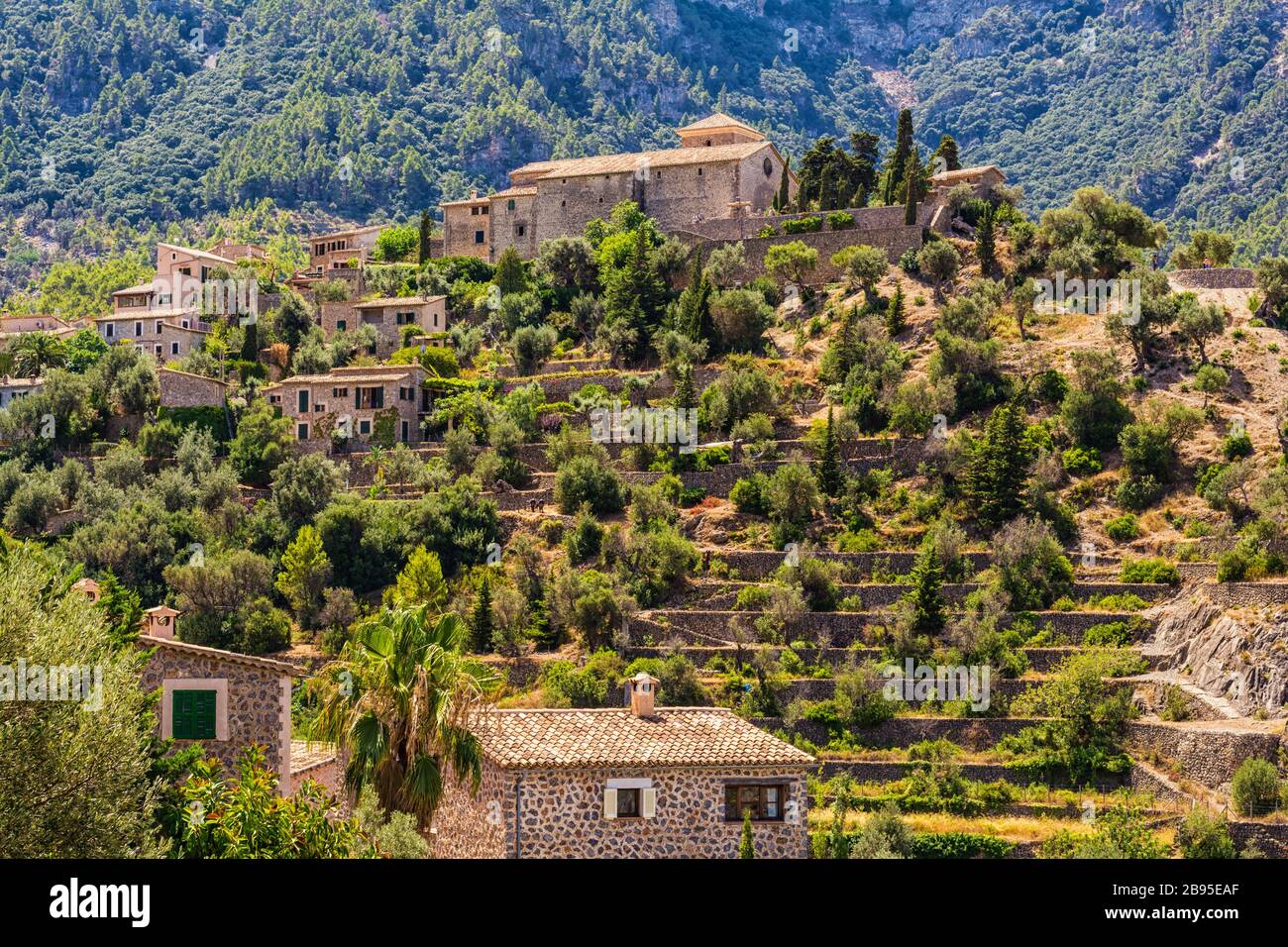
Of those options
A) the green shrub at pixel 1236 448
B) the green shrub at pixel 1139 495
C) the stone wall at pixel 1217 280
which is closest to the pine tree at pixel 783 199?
the stone wall at pixel 1217 280

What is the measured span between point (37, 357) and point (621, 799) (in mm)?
65465

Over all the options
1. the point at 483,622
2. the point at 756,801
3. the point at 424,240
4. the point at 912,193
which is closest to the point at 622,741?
the point at 756,801

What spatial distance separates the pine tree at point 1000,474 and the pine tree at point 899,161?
72.6ft

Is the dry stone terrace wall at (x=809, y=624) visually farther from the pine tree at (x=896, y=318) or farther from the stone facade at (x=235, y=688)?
the stone facade at (x=235, y=688)

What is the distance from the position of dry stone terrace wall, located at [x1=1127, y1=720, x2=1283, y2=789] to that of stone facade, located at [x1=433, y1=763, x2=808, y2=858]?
20.8 m

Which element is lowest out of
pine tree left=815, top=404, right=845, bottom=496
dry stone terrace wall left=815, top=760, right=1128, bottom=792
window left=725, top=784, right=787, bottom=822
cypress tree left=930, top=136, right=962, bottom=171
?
dry stone terrace wall left=815, top=760, right=1128, bottom=792

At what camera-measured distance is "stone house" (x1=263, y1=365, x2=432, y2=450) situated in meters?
80.0

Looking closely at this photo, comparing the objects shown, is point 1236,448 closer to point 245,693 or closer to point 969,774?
point 969,774

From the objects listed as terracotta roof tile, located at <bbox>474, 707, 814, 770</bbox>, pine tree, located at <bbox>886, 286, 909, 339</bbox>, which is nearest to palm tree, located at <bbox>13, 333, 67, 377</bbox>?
pine tree, located at <bbox>886, 286, 909, 339</bbox>

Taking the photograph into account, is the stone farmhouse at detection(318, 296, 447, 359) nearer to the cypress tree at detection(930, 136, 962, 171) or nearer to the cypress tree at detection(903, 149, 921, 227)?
the cypress tree at detection(903, 149, 921, 227)

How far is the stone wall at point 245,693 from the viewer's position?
111 feet
